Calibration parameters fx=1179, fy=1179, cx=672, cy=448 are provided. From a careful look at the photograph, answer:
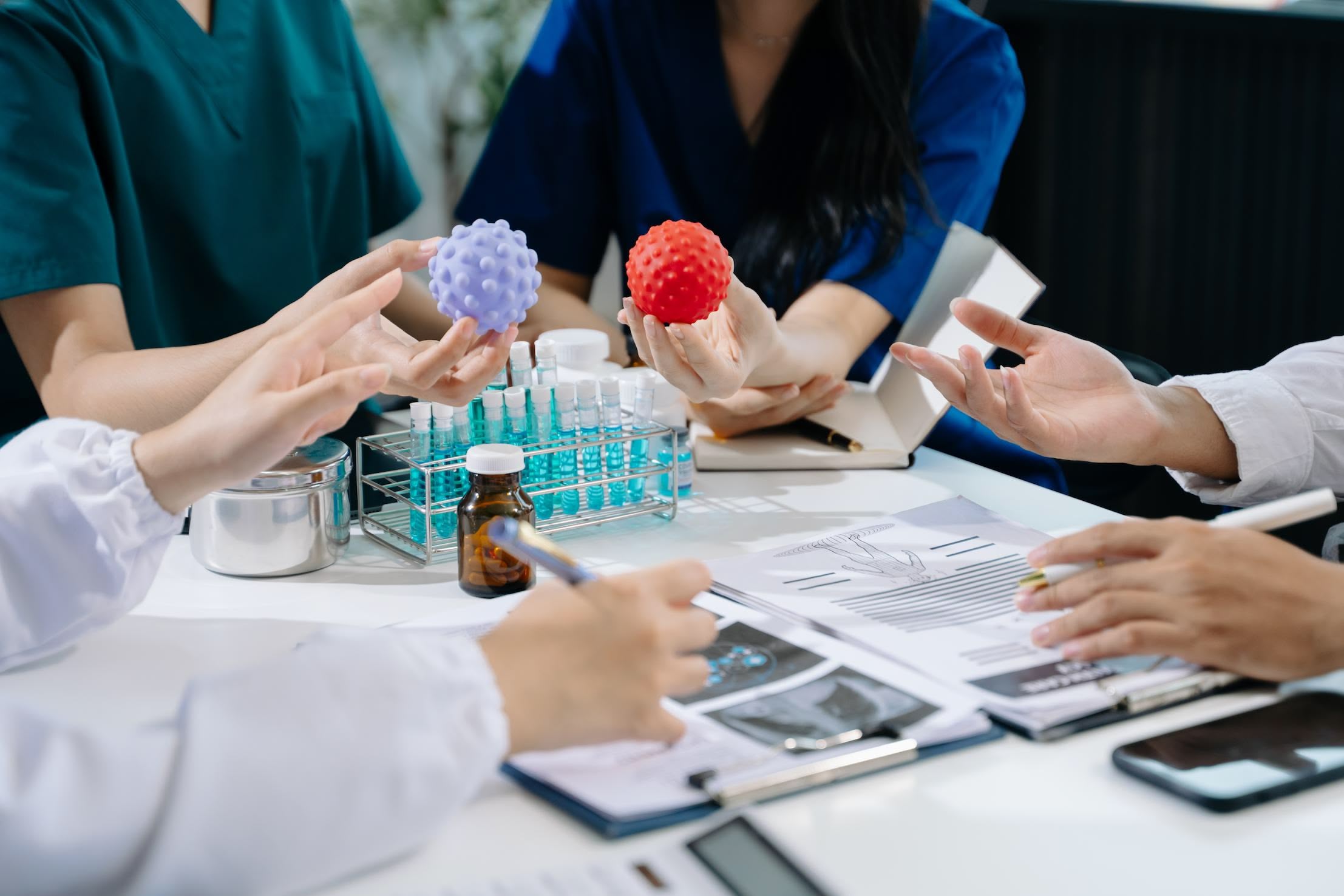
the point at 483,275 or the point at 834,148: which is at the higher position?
the point at 834,148

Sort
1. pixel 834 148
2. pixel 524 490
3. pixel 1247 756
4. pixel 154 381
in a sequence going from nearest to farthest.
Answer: pixel 1247 756 → pixel 524 490 → pixel 154 381 → pixel 834 148

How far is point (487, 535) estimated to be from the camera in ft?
3.14

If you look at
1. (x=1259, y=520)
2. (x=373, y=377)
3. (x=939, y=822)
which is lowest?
(x=939, y=822)

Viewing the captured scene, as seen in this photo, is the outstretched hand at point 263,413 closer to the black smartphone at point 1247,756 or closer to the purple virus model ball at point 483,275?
the purple virus model ball at point 483,275

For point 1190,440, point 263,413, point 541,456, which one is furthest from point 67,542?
point 1190,440

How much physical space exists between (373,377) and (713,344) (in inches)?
23.0

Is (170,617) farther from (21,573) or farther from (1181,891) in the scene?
(1181,891)

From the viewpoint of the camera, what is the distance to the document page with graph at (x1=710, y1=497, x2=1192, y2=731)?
76 centimetres

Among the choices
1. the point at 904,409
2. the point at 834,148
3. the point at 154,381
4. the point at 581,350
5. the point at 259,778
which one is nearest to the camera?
the point at 259,778

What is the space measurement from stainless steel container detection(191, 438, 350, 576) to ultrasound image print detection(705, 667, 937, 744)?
447 mm

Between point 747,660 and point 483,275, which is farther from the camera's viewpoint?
point 483,275

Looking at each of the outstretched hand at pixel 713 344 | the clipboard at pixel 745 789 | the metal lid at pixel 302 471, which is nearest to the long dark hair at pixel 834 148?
the outstretched hand at pixel 713 344

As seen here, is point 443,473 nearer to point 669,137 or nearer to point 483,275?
point 483,275

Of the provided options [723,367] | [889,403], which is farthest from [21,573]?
[889,403]
